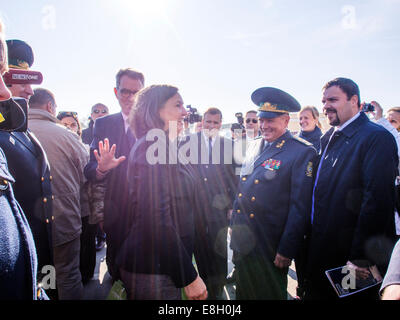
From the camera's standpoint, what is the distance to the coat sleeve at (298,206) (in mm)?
2113

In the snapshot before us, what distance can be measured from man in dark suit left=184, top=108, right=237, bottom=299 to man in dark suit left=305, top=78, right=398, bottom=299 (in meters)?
1.26

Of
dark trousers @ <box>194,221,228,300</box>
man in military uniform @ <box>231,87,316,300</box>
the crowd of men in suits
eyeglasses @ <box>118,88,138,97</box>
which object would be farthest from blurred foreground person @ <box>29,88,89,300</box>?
man in military uniform @ <box>231,87,316,300</box>

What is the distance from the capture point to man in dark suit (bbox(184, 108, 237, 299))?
3148mm

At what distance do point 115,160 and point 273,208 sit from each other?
5.62 ft

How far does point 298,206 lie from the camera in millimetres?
2129

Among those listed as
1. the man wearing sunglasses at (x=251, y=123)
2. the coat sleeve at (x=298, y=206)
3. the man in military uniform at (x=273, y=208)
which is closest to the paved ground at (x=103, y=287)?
the man in military uniform at (x=273, y=208)

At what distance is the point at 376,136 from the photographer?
1915 mm

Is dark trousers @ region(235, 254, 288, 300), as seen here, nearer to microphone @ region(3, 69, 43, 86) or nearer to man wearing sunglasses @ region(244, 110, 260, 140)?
microphone @ region(3, 69, 43, 86)

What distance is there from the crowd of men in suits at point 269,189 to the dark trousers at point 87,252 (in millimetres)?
944

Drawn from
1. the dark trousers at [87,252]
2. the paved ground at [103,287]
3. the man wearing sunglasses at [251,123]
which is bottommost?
the paved ground at [103,287]

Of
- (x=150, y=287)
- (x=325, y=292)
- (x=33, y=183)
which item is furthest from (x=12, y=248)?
(x=325, y=292)

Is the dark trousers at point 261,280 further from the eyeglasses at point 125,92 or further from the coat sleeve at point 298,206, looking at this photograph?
the eyeglasses at point 125,92

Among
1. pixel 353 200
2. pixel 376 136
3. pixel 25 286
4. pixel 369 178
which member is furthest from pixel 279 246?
pixel 25 286

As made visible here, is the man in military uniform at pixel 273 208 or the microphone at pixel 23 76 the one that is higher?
the microphone at pixel 23 76
